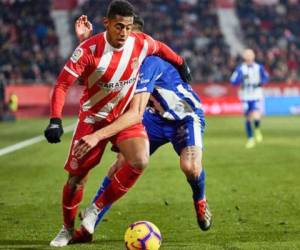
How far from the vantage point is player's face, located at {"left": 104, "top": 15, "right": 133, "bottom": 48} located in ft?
21.4

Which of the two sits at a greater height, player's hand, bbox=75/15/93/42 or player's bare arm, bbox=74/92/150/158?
player's hand, bbox=75/15/93/42

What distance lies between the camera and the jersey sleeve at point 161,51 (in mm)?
7141

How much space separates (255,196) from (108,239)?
330 cm

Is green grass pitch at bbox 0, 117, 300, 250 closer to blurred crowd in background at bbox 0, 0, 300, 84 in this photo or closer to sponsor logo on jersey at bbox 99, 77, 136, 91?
sponsor logo on jersey at bbox 99, 77, 136, 91

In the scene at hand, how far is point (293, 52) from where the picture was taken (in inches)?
1449

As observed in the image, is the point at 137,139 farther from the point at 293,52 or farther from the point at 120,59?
the point at 293,52

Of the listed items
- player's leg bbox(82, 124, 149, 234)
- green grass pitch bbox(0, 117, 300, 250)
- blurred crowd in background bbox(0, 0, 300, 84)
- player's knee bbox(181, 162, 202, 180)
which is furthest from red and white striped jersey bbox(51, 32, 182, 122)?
blurred crowd in background bbox(0, 0, 300, 84)

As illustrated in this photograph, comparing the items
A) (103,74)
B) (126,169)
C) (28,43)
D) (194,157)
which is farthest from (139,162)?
(28,43)

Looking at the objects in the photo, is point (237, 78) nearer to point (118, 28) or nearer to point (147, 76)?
point (147, 76)

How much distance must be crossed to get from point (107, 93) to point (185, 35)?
→ 3111 cm

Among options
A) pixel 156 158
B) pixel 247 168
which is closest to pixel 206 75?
pixel 156 158

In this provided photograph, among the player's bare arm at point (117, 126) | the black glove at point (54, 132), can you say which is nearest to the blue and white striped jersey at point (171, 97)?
the player's bare arm at point (117, 126)

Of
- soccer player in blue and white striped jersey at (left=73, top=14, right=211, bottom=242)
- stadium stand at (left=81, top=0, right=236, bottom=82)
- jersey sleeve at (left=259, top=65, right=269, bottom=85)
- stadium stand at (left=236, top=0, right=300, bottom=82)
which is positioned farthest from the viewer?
stadium stand at (left=236, top=0, right=300, bottom=82)

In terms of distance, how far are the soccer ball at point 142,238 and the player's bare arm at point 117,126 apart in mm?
771
